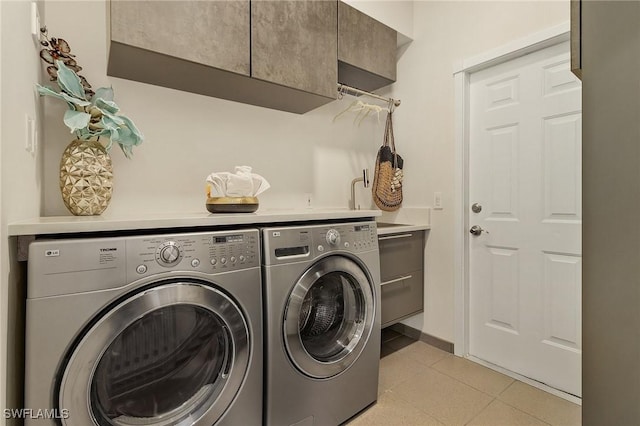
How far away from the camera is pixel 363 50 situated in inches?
83.1

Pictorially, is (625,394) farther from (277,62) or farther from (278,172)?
(278,172)

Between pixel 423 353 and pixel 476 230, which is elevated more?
pixel 476 230

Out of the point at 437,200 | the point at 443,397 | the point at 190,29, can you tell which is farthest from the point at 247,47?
the point at 443,397

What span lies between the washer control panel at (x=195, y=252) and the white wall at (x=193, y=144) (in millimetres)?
782

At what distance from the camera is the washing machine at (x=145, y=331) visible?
86cm

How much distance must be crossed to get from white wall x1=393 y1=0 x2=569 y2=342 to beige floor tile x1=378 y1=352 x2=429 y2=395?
354mm

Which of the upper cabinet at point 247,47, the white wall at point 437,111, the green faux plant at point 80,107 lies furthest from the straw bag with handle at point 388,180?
the green faux plant at point 80,107

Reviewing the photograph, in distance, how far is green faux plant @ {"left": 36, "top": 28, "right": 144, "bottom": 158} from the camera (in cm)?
126

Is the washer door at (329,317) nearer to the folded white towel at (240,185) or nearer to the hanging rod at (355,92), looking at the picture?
the folded white towel at (240,185)

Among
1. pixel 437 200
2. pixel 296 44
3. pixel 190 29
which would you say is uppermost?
pixel 296 44

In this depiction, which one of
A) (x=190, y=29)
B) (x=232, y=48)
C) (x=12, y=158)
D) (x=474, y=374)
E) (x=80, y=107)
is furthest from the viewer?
(x=474, y=374)

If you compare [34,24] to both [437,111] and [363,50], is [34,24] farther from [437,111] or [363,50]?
[437,111]

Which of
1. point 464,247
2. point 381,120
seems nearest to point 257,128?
point 381,120

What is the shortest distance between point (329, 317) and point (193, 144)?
1268 millimetres
